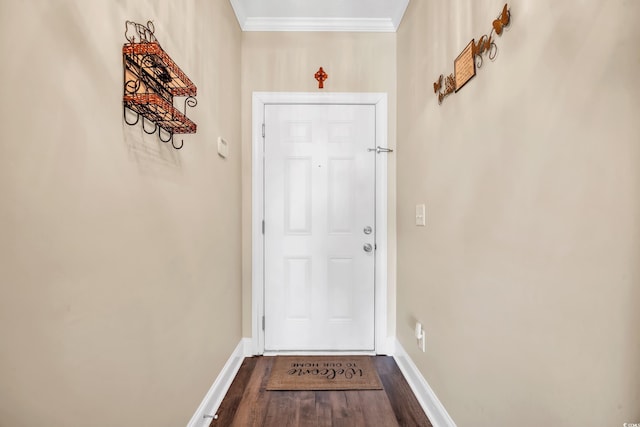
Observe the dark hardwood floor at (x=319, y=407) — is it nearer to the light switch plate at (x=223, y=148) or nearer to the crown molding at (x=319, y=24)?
the light switch plate at (x=223, y=148)

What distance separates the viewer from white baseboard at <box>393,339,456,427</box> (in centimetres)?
150

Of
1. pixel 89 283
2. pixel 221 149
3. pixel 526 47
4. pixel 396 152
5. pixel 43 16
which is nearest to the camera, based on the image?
pixel 43 16

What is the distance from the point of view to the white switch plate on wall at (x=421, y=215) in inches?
70.3

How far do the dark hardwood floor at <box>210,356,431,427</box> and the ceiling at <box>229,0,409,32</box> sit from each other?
252 cm

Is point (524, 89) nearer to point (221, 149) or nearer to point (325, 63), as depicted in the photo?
point (221, 149)

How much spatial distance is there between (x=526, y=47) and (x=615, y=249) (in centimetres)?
65

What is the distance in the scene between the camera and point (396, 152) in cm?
230

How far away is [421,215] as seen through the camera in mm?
1824

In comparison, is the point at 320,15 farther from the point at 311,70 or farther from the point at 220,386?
the point at 220,386

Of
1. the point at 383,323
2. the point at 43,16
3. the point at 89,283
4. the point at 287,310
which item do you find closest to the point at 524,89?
the point at 43,16

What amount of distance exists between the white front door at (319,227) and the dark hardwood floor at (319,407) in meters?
0.47

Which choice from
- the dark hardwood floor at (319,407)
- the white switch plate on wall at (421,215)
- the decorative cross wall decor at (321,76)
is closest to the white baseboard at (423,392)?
the dark hardwood floor at (319,407)

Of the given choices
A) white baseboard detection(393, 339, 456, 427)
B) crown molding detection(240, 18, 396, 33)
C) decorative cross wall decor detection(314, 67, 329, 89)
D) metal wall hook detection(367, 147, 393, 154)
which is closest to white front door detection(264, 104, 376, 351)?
metal wall hook detection(367, 147, 393, 154)

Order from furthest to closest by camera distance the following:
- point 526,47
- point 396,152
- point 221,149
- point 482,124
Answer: point 396,152 → point 221,149 → point 482,124 → point 526,47
